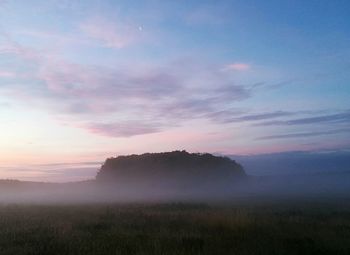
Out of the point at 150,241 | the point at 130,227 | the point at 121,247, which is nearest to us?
the point at 121,247

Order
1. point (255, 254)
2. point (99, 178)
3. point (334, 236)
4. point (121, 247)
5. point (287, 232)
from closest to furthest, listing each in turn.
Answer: point (255, 254) < point (121, 247) < point (334, 236) < point (287, 232) < point (99, 178)

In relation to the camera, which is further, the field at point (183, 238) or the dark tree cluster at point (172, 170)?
the dark tree cluster at point (172, 170)

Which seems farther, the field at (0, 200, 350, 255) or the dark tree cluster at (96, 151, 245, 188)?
the dark tree cluster at (96, 151, 245, 188)

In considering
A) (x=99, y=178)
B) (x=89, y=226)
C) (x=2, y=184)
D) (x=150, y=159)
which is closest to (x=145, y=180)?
(x=150, y=159)

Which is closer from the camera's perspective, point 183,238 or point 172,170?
point 183,238

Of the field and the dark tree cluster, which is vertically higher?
the dark tree cluster

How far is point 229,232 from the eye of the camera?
1861 cm

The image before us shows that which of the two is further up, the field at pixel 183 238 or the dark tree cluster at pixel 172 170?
the dark tree cluster at pixel 172 170

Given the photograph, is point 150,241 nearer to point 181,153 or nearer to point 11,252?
point 11,252

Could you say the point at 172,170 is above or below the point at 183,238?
above

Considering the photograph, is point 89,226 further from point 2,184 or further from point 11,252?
point 2,184

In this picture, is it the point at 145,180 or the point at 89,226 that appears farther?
the point at 145,180

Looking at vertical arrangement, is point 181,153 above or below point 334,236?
above

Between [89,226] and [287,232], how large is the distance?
9462 mm
